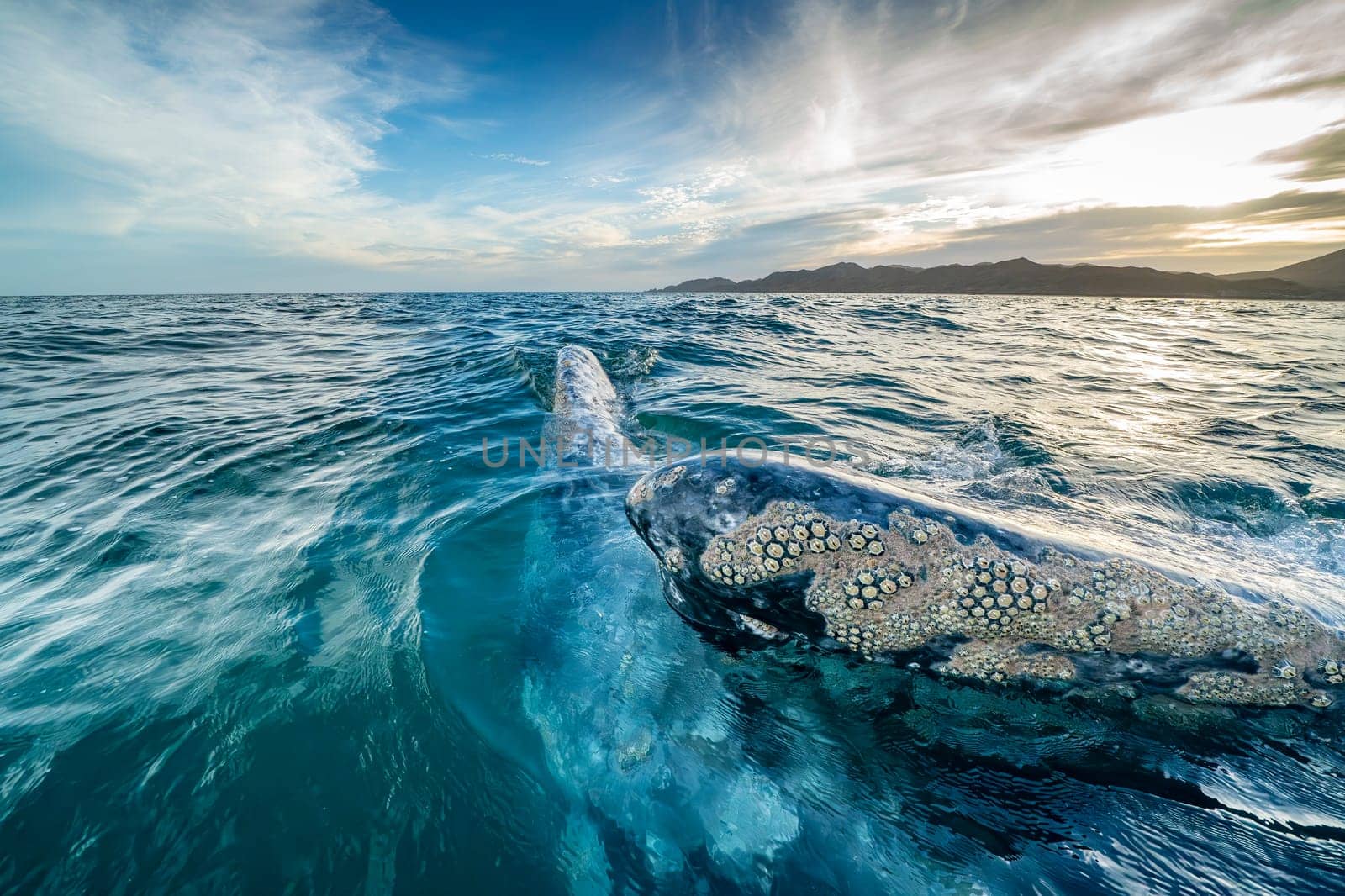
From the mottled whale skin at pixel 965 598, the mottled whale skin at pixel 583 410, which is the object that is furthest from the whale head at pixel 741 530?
the mottled whale skin at pixel 583 410

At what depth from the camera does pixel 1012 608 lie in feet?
7.66

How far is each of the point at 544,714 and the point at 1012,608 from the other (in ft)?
8.19

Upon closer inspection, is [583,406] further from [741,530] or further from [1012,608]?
[1012,608]

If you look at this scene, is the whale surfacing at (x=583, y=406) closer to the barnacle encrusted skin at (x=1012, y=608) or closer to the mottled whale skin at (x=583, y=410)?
the mottled whale skin at (x=583, y=410)

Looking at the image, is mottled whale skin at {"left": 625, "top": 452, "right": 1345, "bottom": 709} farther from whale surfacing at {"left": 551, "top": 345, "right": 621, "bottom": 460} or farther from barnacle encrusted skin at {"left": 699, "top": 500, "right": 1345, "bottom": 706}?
whale surfacing at {"left": 551, "top": 345, "right": 621, "bottom": 460}

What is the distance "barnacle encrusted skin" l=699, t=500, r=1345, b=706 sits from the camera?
2.21 m

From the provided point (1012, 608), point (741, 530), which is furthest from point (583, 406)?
point (1012, 608)

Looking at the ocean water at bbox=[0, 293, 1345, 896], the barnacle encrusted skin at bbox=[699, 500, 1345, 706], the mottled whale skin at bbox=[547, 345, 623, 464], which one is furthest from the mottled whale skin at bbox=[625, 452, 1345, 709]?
the mottled whale skin at bbox=[547, 345, 623, 464]

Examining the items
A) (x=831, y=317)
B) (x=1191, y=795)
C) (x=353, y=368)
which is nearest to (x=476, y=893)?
(x=1191, y=795)

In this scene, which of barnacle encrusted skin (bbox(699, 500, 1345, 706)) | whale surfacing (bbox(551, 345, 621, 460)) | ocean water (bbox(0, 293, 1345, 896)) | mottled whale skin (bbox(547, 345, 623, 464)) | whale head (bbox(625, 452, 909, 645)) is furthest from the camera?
whale surfacing (bbox(551, 345, 621, 460))

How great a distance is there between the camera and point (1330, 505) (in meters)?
4.67

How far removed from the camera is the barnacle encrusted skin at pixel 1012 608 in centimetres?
221

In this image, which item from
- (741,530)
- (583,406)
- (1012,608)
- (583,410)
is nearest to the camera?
(1012,608)

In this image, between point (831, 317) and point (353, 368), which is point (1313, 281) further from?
point (353, 368)
